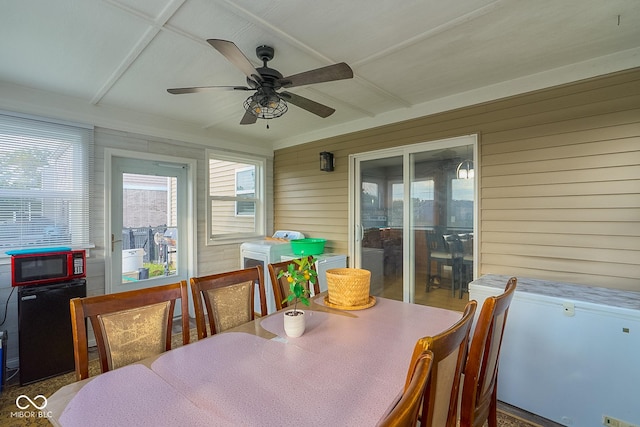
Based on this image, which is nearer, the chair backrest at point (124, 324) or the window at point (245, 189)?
the chair backrest at point (124, 324)

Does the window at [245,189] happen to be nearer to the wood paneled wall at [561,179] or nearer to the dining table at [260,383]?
the wood paneled wall at [561,179]

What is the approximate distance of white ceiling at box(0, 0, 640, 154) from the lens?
5.80 feet

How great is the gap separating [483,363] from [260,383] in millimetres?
1034

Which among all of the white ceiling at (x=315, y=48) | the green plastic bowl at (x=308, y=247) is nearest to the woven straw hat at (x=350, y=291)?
the white ceiling at (x=315, y=48)

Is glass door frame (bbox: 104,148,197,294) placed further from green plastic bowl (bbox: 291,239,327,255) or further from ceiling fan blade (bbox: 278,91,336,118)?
ceiling fan blade (bbox: 278,91,336,118)

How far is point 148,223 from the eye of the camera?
149 inches

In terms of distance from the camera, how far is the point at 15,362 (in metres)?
2.80

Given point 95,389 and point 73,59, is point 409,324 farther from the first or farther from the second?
point 73,59

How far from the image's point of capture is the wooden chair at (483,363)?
124cm

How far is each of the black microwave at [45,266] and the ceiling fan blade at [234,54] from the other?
2.38 m

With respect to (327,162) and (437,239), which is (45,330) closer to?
(327,162)

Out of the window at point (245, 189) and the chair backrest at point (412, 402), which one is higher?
the window at point (245, 189)

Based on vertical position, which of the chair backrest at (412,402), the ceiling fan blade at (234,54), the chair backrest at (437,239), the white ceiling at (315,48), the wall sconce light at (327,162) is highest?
the white ceiling at (315,48)

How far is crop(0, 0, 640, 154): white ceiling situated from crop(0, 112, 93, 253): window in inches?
7.9
